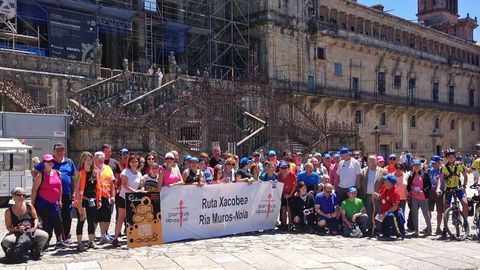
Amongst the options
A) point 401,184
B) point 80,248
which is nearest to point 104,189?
point 80,248

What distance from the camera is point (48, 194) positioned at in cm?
896

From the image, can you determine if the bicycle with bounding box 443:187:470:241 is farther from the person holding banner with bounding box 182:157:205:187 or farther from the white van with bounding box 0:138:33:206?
the white van with bounding box 0:138:33:206

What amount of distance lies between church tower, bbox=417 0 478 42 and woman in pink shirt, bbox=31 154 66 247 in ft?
199

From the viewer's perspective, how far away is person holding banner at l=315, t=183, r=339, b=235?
36.8ft

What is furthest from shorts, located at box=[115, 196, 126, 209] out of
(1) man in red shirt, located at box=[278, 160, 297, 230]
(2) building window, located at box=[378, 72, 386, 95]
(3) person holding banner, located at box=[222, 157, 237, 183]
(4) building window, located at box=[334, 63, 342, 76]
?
(2) building window, located at box=[378, 72, 386, 95]

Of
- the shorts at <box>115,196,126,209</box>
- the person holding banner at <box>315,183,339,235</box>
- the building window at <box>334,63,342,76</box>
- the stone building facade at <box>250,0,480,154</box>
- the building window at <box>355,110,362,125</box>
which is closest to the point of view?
the shorts at <box>115,196,126,209</box>

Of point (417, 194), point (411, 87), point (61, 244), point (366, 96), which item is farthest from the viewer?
point (411, 87)

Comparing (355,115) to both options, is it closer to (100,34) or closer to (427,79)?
(427,79)

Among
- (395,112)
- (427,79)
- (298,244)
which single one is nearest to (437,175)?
(298,244)

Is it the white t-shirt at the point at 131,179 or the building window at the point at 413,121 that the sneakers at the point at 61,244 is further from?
the building window at the point at 413,121

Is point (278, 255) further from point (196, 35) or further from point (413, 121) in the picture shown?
point (413, 121)

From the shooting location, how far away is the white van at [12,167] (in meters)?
16.1

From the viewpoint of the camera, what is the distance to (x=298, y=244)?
10.0 meters

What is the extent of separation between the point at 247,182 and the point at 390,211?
9.74ft
